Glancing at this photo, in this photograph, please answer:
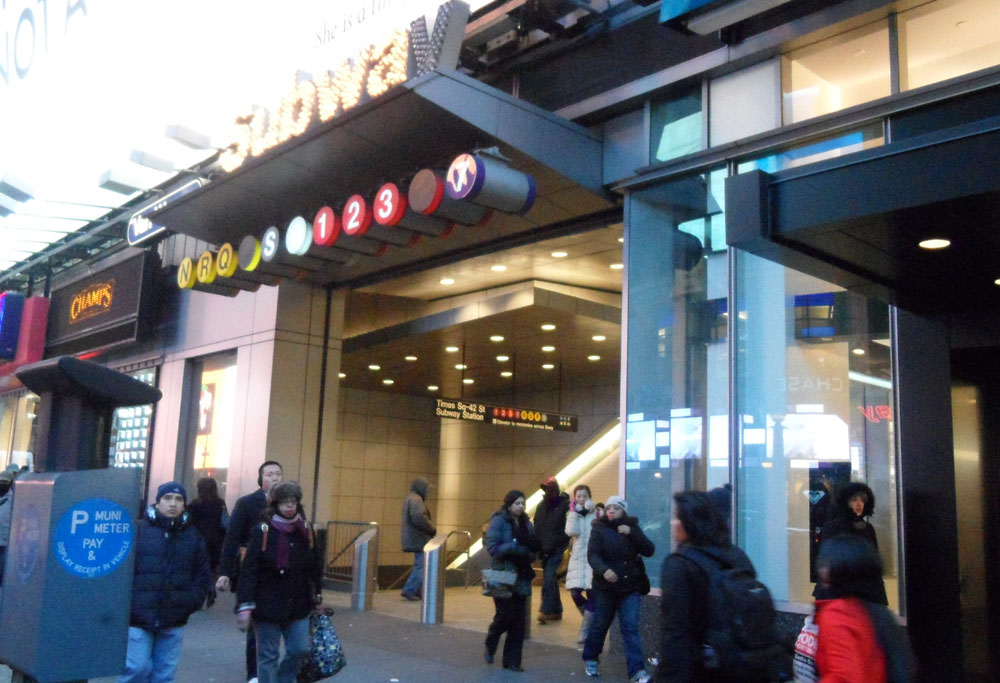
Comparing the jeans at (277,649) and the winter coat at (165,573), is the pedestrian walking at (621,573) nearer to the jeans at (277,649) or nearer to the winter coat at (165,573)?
the jeans at (277,649)

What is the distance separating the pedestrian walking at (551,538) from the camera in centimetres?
1189

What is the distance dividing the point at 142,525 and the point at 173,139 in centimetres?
1082

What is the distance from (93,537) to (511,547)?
4.20m

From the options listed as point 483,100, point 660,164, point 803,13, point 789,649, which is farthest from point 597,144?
point 789,649

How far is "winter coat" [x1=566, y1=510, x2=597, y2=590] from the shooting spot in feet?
33.2

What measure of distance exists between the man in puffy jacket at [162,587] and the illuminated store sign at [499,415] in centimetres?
943

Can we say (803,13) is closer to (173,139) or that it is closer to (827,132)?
(827,132)

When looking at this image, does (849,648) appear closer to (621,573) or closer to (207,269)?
(621,573)

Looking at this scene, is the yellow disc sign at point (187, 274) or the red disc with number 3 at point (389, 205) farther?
the yellow disc sign at point (187, 274)

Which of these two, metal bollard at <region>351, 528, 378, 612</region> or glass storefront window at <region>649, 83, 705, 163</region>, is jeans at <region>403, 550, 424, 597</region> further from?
glass storefront window at <region>649, 83, 705, 163</region>

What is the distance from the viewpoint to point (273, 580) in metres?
6.24

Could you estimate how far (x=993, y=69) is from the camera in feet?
24.4

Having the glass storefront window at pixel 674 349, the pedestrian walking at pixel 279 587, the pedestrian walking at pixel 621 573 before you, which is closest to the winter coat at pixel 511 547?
the pedestrian walking at pixel 621 573

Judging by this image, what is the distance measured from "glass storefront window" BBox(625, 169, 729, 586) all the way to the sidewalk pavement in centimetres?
147
